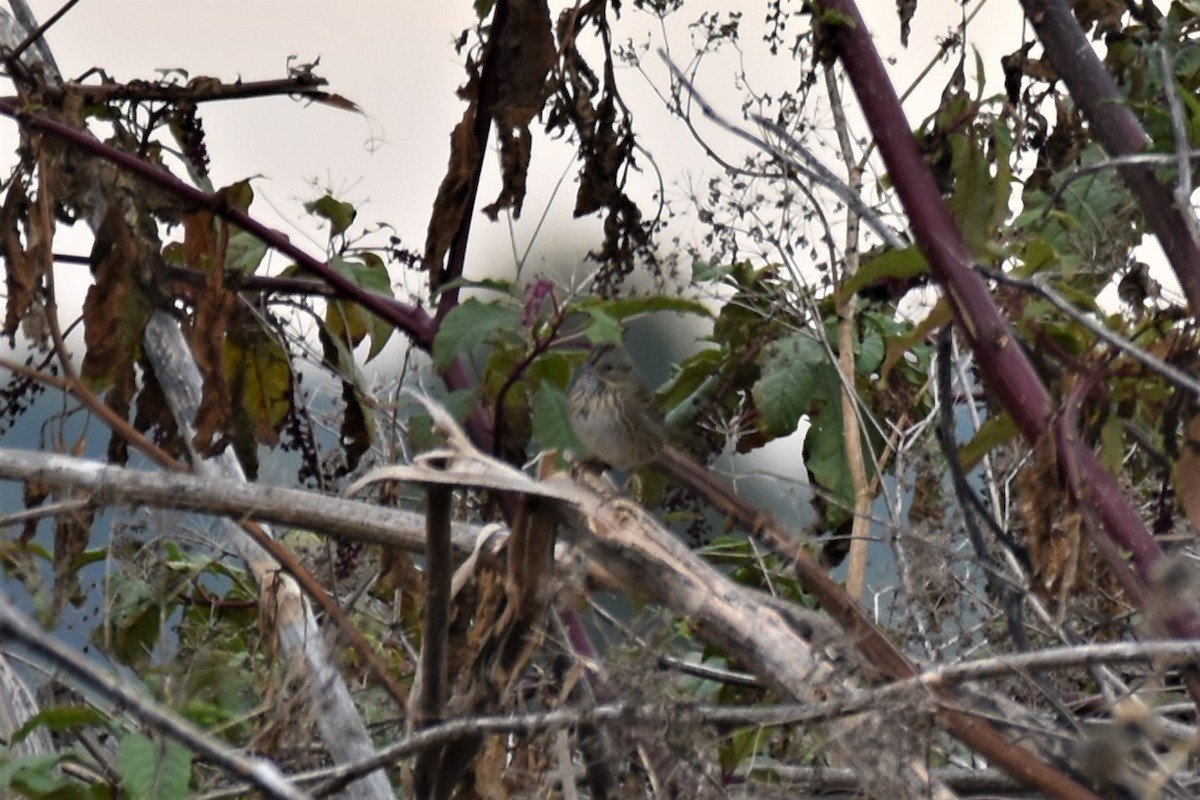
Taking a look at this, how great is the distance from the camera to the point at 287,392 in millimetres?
2000

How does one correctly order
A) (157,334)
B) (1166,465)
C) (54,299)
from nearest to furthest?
(1166,465), (54,299), (157,334)

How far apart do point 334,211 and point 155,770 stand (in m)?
0.86

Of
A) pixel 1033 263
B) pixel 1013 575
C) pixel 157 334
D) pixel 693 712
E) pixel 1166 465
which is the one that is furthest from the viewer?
pixel 1013 575

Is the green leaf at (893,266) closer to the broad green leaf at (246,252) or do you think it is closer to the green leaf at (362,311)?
the green leaf at (362,311)

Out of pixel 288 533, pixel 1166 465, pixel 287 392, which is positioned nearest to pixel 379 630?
pixel 288 533

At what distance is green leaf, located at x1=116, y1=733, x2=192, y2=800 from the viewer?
1.27m

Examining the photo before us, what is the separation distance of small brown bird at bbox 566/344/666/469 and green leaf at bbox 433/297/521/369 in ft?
1.98

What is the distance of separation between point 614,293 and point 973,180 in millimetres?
790

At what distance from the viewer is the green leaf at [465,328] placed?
61.6 inches

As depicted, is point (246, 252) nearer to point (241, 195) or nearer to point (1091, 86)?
point (241, 195)

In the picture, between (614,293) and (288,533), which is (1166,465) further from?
(288,533)

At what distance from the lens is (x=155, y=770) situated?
128cm

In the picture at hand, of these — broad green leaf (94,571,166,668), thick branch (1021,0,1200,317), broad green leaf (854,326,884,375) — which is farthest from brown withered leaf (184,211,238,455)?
broad green leaf (854,326,884,375)

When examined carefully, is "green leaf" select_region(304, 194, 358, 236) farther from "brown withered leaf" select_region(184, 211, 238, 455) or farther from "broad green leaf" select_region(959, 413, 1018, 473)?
"broad green leaf" select_region(959, 413, 1018, 473)
